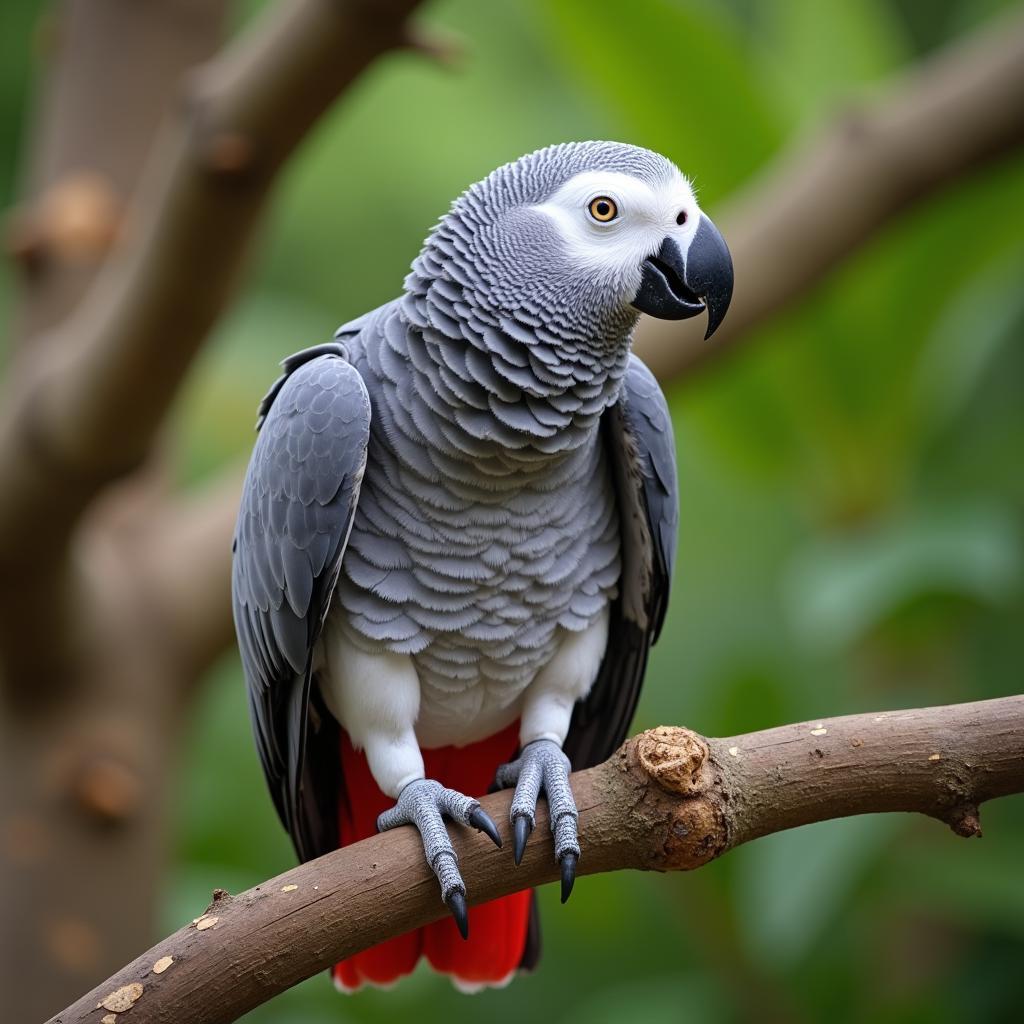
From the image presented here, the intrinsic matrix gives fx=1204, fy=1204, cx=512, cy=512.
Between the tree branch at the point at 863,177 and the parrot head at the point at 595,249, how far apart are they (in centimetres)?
95

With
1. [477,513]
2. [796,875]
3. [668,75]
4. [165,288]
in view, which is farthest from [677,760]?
[668,75]

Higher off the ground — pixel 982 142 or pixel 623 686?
pixel 982 142

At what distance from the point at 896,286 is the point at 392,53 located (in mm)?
1444

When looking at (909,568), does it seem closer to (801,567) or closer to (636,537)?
(801,567)

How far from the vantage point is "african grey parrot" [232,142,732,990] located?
115cm

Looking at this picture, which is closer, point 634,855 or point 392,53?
point 634,855

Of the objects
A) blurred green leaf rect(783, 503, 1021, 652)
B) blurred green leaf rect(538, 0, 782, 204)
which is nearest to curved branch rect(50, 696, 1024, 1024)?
blurred green leaf rect(783, 503, 1021, 652)

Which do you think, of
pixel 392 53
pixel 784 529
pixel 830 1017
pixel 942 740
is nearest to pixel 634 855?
pixel 942 740

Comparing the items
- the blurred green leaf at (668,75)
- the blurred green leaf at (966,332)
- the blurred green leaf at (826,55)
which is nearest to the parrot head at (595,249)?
the blurred green leaf at (668,75)

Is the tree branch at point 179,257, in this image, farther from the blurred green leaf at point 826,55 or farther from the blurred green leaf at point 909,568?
the blurred green leaf at point 826,55

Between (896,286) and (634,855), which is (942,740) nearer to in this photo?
(634,855)

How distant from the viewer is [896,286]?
2.68 m

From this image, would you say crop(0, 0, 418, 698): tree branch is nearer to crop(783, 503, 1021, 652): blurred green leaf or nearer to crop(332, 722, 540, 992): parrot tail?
crop(332, 722, 540, 992): parrot tail

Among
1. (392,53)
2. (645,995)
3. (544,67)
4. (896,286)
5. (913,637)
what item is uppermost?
(544,67)
